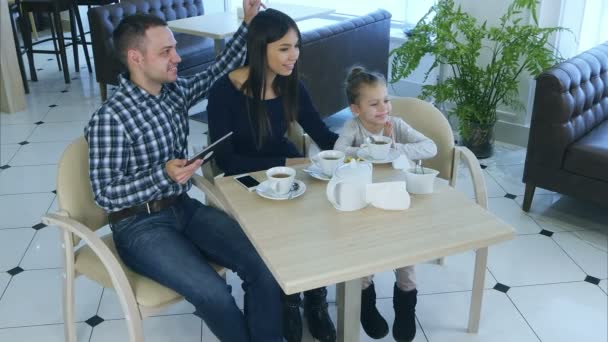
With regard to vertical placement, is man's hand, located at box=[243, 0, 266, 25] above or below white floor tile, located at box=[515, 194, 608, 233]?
above

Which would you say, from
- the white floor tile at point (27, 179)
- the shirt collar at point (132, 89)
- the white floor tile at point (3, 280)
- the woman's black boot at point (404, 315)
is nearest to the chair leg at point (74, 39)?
the white floor tile at point (27, 179)

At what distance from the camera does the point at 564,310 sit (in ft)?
7.28

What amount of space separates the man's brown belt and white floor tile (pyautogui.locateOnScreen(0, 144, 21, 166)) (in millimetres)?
2109

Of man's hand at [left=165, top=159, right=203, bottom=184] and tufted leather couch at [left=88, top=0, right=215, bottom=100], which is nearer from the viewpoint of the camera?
man's hand at [left=165, top=159, right=203, bottom=184]

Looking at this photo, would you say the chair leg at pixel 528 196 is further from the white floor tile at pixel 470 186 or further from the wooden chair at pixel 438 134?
the wooden chair at pixel 438 134

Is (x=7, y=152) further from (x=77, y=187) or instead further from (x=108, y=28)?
(x=77, y=187)

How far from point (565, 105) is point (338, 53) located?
1.46 meters

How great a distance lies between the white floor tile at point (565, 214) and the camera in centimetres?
271

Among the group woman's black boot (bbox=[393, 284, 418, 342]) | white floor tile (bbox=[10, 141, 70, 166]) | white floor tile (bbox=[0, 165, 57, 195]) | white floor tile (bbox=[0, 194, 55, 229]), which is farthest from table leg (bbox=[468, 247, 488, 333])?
white floor tile (bbox=[10, 141, 70, 166])

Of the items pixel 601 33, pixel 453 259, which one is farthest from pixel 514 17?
pixel 453 259

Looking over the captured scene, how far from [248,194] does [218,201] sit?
0.84ft

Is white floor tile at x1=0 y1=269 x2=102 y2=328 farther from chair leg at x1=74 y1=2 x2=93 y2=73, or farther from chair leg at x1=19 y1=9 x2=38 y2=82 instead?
chair leg at x1=74 y1=2 x2=93 y2=73

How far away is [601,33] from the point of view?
3273 millimetres

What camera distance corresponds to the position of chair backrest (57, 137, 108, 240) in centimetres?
179
